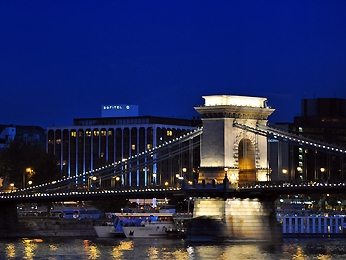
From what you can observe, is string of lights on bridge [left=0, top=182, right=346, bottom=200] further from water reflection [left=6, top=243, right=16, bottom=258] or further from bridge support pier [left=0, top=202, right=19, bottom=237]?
water reflection [left=6, top=243, right=16, bottom=258]

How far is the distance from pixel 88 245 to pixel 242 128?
18516 millimetres

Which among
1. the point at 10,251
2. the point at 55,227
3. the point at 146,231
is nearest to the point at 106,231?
the point at 146,231

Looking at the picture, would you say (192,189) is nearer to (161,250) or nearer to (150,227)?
(161,250)

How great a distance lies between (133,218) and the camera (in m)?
168

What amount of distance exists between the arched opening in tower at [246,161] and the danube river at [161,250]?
745 cm

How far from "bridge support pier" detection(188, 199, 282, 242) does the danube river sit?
186 centimetres

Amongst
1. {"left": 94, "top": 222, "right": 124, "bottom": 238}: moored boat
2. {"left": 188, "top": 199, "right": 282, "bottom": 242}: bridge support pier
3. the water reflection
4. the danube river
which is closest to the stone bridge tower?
{"left": 188, "top": 199, "right": 282, "bottom": 242}: bridge support pier

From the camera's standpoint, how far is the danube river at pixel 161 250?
123312 millimetres

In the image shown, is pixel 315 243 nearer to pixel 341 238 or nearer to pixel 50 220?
pixel 341 238

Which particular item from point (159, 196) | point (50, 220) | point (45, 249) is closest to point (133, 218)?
point (50, 220)

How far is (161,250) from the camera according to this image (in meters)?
132

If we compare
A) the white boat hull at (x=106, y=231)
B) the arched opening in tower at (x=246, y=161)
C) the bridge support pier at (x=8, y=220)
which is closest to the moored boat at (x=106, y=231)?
the white boat hull at (x=106, y=231)

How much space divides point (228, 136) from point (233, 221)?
8.69 m

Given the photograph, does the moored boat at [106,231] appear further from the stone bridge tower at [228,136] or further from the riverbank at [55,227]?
the stone bridge tower at [228,136]
